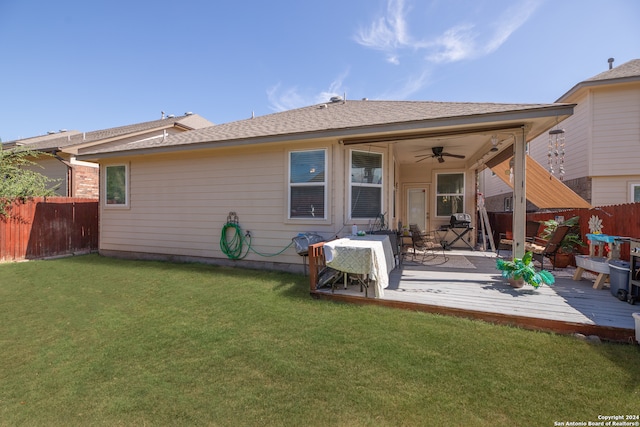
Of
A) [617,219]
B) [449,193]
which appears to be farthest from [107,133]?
[617,219]

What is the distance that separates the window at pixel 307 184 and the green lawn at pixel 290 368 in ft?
7.36

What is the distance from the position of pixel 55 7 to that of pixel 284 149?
901cm

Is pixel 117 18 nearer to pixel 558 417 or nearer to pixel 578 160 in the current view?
pixel 558 417

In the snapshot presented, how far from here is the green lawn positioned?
1.93 meters

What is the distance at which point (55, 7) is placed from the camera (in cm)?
845

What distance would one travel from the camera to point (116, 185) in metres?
7.81

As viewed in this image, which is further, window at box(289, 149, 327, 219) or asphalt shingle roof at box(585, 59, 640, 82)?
asphalt shingle roof at box(585, 59, 640, 82)

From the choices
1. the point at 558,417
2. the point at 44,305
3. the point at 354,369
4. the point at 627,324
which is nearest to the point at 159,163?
the point at 44,305

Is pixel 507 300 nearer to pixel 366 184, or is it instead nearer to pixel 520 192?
pixel 520 192

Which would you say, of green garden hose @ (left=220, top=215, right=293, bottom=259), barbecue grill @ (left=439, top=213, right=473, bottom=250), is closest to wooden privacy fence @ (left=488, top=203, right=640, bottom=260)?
barbecue grill @ (left=439, top=213, right=473, bottom=250)

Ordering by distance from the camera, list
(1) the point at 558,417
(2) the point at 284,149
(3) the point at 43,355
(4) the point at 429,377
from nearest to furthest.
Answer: (1) the point at 558,417 → (4) the point at 429,377 → (3) the point at 43,355 → (2) the point at 284,149

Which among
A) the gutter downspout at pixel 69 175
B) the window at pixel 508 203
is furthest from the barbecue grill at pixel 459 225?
the gutter downspout at pixel 69 175

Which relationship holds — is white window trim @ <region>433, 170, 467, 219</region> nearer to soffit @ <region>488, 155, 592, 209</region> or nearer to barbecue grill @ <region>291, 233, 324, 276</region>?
soffit @ <region>488, 155, 592, 209</region>

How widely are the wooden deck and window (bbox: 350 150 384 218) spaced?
141 cm
